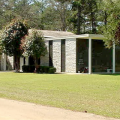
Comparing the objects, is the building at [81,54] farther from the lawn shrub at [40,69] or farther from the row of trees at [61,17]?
the row of trees at [61,17]

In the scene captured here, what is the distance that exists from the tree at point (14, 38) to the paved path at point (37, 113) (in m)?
20.7

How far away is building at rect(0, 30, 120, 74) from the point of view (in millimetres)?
28422

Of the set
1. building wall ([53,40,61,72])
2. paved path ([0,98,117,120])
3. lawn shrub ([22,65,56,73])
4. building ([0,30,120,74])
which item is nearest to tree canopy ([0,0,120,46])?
building ([0,30,120,74])

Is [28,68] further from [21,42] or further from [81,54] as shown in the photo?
[81,54]

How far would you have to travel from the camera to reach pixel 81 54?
2862cm

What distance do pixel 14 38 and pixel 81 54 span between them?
8045 mm

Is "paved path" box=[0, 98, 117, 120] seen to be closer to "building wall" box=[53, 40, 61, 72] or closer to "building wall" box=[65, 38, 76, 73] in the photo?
"building wall" box=[65, 38, 76, 73]

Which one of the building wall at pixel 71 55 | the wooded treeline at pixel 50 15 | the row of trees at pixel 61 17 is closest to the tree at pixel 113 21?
the row of trees at pixel 61 17

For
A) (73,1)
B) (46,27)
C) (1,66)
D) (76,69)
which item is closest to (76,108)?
(76,69)

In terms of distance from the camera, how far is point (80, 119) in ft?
A: 25.6

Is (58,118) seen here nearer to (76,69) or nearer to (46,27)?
(76,69)

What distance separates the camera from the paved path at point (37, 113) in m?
7.93

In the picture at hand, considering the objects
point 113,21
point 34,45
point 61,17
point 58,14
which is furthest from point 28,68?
point 58,14

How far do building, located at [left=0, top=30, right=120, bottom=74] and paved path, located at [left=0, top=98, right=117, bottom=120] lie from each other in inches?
721
